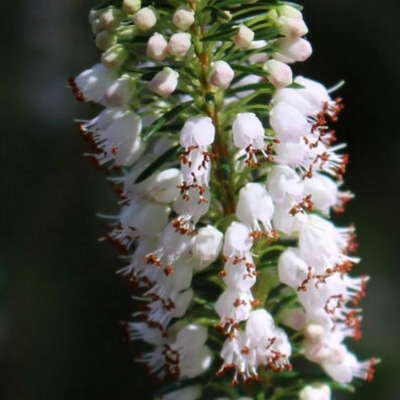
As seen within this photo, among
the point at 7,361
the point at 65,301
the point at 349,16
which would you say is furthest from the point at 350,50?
the point at 7,361

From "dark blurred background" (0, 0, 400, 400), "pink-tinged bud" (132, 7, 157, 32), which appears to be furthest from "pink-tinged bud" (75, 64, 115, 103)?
"dark blurred background" (0, 0, 400, 400)

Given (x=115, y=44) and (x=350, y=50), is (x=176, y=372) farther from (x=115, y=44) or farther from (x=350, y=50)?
(x=350, y=50)

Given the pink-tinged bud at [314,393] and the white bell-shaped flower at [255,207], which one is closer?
the white bell-shaped flower at [255,207]

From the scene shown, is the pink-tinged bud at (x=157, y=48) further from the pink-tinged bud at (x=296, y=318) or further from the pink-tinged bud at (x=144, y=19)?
the pink-tinged bud at (x=296, y=318)

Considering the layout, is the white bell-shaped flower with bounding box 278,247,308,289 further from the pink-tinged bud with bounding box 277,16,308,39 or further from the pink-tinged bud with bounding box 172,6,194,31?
the pink-tinged bud with bounding box 172,6,194,31

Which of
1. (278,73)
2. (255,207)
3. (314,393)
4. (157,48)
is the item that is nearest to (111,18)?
(157,48)

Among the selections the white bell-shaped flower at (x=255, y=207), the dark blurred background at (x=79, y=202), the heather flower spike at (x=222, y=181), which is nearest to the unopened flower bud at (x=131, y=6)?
the heather flower spike at (x=222, y=181)
